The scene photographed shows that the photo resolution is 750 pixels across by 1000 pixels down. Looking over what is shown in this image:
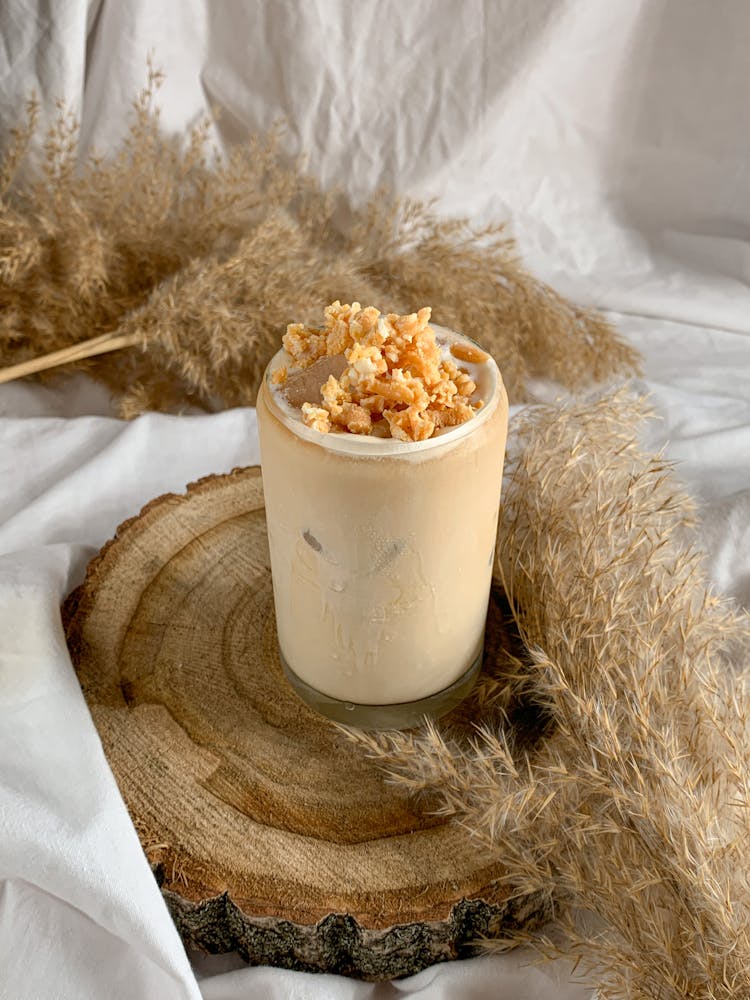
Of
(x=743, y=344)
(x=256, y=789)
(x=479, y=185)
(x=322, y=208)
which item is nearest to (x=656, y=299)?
(x=743, y=344)

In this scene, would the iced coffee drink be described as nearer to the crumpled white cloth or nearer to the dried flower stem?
the crumpled white cloth

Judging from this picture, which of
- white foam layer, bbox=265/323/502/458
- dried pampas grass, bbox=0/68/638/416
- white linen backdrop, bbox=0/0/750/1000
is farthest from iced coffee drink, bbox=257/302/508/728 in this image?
dried pampas grass, bbox=0/68/638/416

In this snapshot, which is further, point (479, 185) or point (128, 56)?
point (479, 185)

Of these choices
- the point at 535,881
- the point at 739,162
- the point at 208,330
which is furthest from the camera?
the point at 739,162

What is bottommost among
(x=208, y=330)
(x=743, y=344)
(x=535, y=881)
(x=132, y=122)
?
(x=743, y=344)

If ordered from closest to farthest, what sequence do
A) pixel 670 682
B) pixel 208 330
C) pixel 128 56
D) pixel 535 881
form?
pixel 535 881 < pixel 670 682 < pixel 208 330 < pixel 128 56

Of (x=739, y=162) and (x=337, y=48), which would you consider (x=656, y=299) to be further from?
(x=337, y=48)

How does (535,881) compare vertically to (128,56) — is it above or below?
below
